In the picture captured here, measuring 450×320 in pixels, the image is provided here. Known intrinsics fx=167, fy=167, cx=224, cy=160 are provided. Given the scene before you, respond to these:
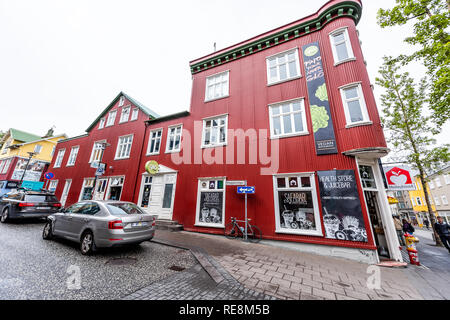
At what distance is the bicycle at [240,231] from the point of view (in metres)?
8.07

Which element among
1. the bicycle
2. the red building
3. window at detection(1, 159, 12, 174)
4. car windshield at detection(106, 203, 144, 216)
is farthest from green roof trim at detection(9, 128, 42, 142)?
the bicycle

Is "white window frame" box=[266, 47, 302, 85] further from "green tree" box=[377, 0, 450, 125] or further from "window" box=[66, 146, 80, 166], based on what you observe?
"window" box=[66, 146, 80, 166]

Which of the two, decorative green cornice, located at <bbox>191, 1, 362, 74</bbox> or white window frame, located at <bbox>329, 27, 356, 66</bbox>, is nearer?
white window frame, located at <bbox>329, 27, 356, 66</bbox>

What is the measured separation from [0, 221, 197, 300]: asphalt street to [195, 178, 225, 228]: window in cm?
334

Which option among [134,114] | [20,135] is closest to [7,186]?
[20,135]

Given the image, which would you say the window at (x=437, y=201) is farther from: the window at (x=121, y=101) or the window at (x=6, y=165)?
the window at (x=6, y=165)

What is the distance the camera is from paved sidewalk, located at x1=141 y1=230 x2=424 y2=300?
11.7 feet

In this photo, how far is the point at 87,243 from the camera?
5.12 meters

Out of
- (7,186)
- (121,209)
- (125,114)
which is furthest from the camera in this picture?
(7,186)

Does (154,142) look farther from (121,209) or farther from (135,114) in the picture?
(121,209)

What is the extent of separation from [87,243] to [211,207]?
5.69 meters

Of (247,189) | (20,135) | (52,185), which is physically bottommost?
(247,189)
